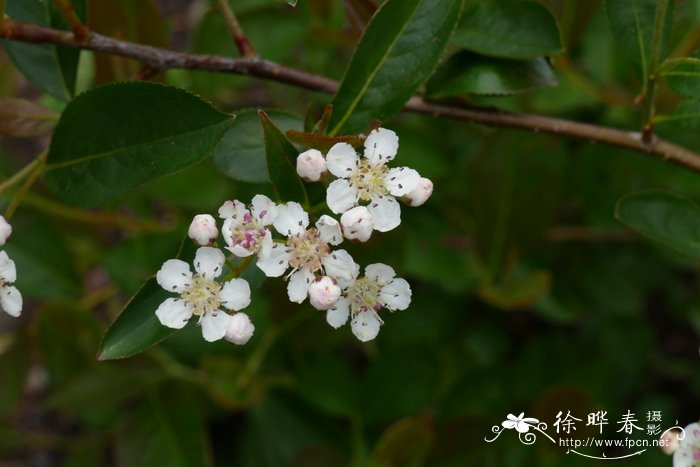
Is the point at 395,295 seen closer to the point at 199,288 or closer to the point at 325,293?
the point at 325,293

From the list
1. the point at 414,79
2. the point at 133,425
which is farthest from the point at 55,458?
the point at 414,79

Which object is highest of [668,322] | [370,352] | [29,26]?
[29,26]

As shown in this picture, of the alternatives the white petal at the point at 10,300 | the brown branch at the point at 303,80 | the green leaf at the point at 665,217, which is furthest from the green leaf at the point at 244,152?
the green leaf at the point at 665,217

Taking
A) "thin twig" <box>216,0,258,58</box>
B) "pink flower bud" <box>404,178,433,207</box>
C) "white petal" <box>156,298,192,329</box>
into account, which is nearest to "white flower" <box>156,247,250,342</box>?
"white petal" <box>156,298,192,329</box>

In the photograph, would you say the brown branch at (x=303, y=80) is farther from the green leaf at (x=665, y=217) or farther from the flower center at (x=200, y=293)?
the flower center at (x=200, y=293)

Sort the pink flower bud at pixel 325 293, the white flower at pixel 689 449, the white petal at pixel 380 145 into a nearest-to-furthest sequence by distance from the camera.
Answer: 1. the pink flower bud at pixel 325 293
2. the white petal at pixel 380 145
3. the white flower at pixel 689 449

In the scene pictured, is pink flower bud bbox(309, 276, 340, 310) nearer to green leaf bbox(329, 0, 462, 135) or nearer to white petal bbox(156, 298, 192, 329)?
white petal bbox(156, 298, 192, 329)

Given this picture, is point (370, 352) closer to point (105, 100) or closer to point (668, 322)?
point (668, 322)
